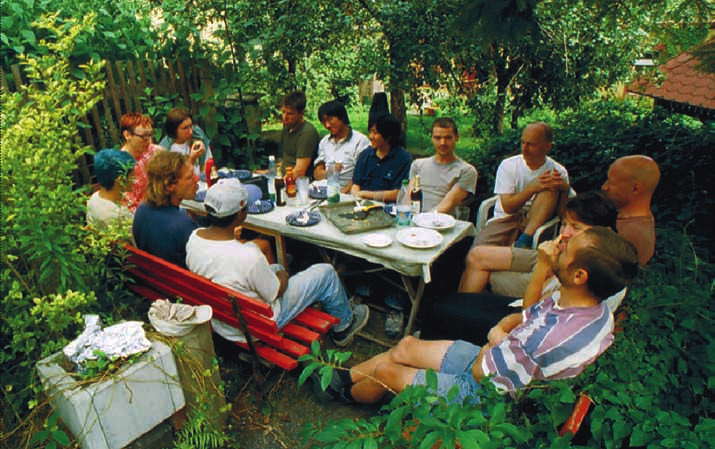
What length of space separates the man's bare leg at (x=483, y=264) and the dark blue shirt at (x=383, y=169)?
1.26 metres

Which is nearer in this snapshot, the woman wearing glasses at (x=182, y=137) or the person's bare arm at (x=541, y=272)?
the person's bare arm at (x=541, y=272)

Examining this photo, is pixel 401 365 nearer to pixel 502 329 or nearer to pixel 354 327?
pixel 502 329

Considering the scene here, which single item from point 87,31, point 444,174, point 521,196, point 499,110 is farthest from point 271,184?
point 499,110

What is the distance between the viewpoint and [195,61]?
6180mm

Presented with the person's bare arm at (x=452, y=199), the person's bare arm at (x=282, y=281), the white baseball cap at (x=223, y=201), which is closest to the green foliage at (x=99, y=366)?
the white baseball cap at (x=223, y=201)

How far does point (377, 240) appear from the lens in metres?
3.36

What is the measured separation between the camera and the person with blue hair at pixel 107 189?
321 cm

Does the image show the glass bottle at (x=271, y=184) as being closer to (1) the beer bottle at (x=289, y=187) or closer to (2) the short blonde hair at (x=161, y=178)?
(1) the beer bottle at (x=289, y=187)

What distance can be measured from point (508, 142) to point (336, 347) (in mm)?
3739

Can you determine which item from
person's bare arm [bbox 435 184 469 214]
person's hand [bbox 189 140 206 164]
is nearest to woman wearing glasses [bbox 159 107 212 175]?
person's hand [bbox 189 140 206 164]

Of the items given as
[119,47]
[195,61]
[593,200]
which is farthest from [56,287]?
[195,61]

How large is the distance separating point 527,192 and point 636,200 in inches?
36.1

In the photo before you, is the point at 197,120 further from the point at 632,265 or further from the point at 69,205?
the point at 632,265

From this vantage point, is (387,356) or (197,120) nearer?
(387,356)
